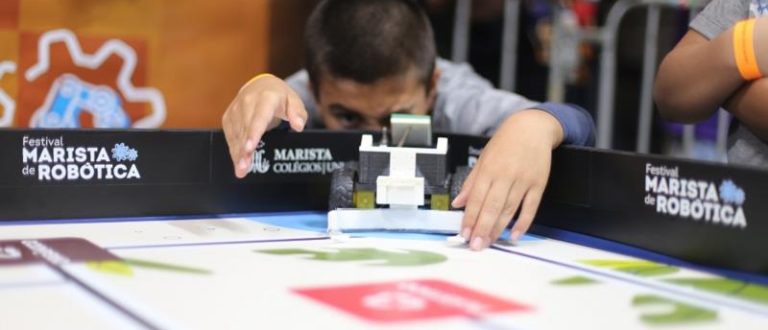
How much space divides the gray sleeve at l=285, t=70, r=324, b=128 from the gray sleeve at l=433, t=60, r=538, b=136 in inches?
7.9

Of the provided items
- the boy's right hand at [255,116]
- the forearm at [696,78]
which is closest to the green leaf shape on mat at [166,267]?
the boy's right hand at [255,116]

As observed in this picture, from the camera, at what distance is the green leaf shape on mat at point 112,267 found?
2.41ft

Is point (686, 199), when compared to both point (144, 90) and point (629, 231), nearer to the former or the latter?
point (629, 231)

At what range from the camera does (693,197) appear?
2.77 ft

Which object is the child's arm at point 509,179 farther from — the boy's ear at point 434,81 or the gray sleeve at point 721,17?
the boy's ear at point 434,81

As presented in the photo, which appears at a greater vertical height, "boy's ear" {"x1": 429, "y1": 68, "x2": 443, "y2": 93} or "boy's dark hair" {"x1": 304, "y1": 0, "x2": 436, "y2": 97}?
"boy's dark hair" {"x1": 304, "y1": 0, "x2": 436, "y2": 97}

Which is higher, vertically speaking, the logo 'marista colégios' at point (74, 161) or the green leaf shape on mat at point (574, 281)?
the logo 'marista colégios' at point (74, 161)

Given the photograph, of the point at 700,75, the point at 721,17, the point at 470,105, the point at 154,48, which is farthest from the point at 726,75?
the point at 154,48

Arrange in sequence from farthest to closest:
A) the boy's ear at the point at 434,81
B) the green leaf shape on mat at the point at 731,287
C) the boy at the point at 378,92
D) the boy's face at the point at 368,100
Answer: the boy's ear at the point at 434,81 < the boy's face at the point at 368,100 < the boy at the point at 378,92 < the green leaf shape on mat at the point at 731,287

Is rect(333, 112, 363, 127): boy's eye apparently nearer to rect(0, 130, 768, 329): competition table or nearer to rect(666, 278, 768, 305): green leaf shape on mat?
rect(0, 130, 768, 329): competition table

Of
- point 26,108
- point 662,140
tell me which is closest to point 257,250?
point 26,108

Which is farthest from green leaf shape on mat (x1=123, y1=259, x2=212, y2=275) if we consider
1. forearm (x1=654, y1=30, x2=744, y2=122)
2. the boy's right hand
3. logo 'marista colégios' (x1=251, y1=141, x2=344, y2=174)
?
forearm (x1=654, y1=30, x2=744, y2=122)

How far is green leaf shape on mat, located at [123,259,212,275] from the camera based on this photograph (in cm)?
75

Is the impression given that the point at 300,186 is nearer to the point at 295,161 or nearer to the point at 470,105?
the point at 295,161
